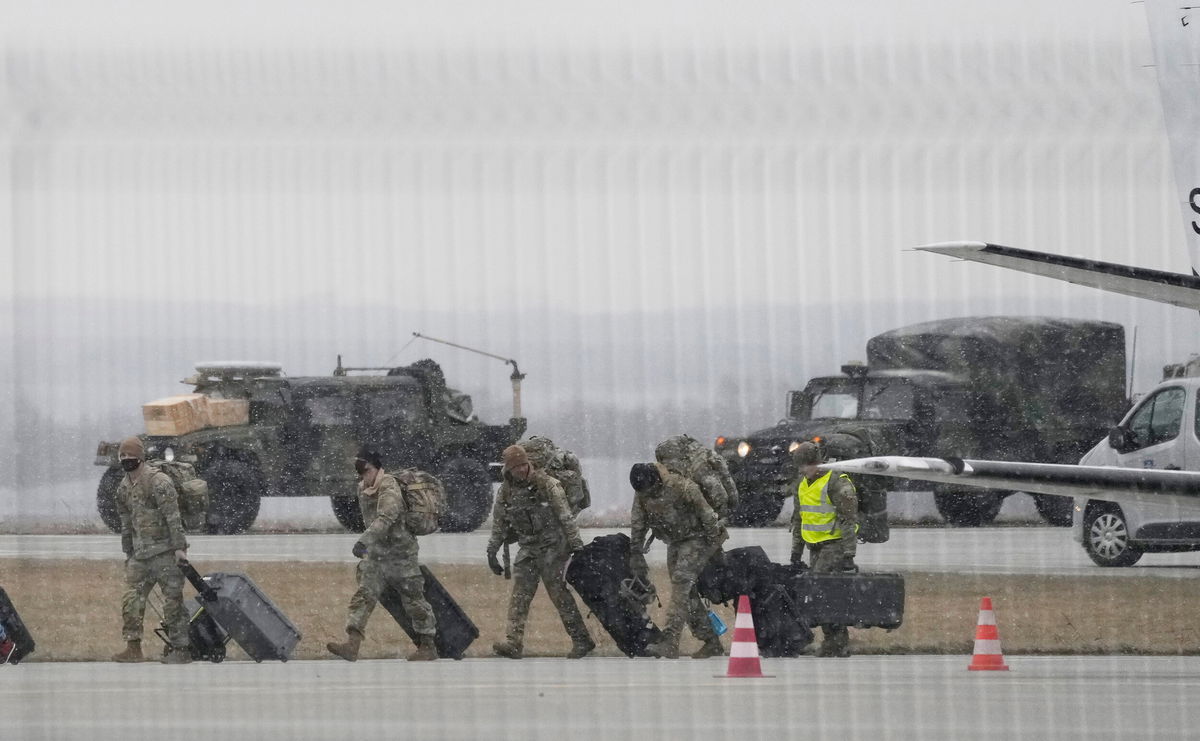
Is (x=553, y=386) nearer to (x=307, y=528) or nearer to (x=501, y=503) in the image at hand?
(x=501, y=503)

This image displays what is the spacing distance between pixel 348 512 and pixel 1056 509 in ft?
27.8

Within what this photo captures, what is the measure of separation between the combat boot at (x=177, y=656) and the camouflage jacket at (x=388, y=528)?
1.27 m

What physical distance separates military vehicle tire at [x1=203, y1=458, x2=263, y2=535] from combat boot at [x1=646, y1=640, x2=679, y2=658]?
12.9 meters

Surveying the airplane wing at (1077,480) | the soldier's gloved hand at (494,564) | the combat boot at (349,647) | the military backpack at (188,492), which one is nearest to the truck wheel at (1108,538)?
the soldier's gloved hand at (494,564)

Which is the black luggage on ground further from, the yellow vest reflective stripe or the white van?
the white van

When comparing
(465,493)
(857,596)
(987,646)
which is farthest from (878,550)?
(987,646)

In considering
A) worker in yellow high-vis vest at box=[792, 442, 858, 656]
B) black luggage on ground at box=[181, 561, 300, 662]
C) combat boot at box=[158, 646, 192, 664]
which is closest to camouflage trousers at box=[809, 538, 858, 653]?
worker in yellow high-vis vest at box=[792, 442, 858, 656]

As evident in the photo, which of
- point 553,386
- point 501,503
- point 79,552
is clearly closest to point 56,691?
point 501,503

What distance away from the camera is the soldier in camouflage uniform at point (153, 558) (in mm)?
13484

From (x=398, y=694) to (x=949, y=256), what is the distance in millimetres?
4004

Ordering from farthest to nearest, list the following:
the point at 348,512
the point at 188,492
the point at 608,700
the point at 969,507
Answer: the point at 969,507
the point at 348,512
the point at 188,492
the point at 608,700

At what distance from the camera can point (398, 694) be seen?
37.0 ft

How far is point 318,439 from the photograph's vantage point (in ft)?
85.5

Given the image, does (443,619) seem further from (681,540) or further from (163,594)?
(163,594)
